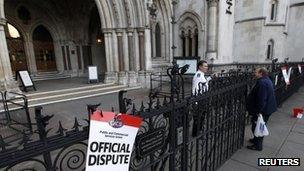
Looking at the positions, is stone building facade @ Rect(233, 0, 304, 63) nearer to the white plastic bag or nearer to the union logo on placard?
the white plastic bag

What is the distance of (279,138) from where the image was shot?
4781 millimetres

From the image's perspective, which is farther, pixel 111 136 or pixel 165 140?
pixel 165 140

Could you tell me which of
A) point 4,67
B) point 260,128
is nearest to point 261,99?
point 260,128

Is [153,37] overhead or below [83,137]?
overhead

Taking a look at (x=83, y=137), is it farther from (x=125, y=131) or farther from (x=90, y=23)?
(x=90, y=23)

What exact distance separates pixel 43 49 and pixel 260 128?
15.3 meters

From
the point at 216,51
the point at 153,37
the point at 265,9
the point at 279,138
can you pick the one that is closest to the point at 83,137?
the point at 279,138

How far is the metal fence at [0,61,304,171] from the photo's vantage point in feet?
4.47

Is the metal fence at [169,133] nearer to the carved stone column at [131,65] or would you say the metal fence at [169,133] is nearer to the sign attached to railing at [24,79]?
the sign attached to railing at [24,79]

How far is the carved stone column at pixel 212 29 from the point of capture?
14.4 m

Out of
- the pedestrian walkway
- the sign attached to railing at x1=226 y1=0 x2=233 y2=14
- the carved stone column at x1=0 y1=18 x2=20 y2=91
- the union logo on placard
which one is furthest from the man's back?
the sign attached to railing at x1=226 y1=0 x2=233 y2=14

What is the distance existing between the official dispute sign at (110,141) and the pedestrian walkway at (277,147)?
2.61 metres

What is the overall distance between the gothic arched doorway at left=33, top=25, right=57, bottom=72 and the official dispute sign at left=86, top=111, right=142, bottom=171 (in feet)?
49.8

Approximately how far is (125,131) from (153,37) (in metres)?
13.4
